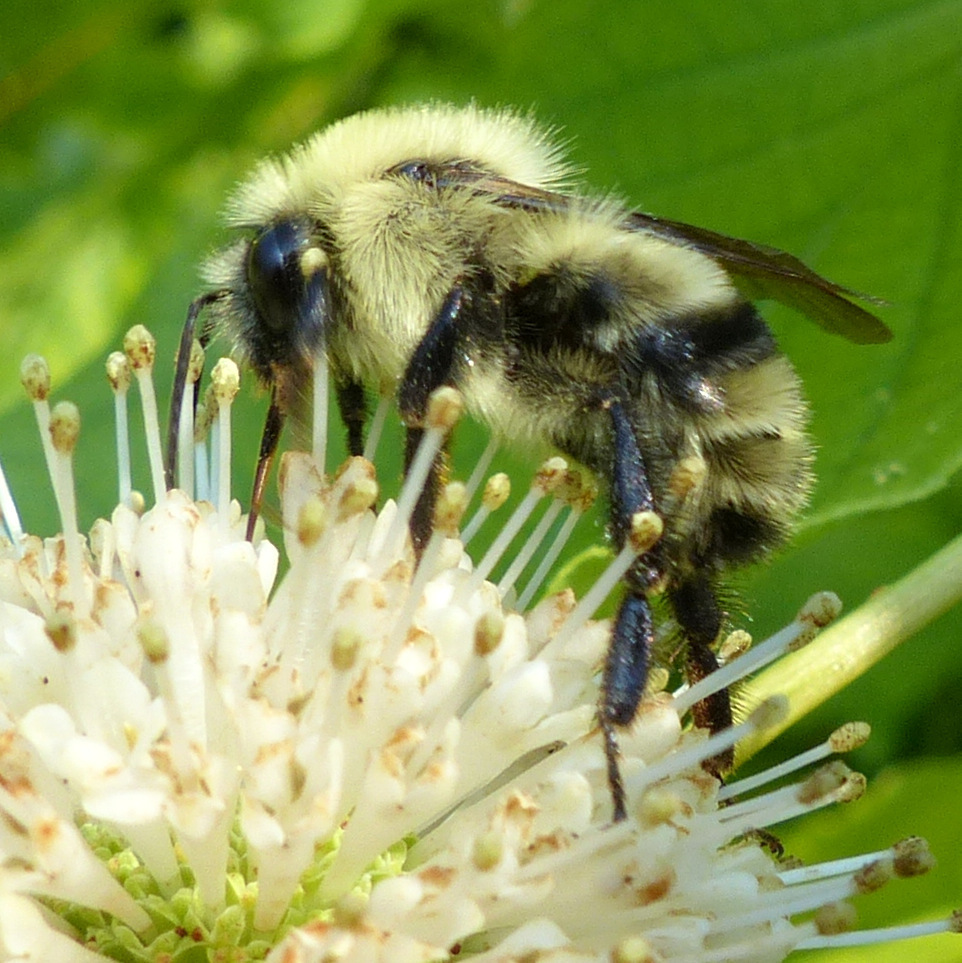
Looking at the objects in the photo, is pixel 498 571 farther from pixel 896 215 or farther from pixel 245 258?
pixel 896 215

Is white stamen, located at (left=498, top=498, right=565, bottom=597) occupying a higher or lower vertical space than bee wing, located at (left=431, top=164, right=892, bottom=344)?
lower

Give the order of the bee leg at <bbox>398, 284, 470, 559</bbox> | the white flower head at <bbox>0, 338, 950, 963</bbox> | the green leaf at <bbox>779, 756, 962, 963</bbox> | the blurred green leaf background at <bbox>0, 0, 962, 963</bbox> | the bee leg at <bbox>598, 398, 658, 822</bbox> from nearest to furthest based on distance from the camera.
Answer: the white flower head at <bbox>0, 338, 950, 963</bbox>, the bee leg at <bbox>598, 398, 658, 822</bbox>, the bee leg at <bbox>398, 284, 470, 559</bbox>, the green leaf at <bbox>779, 756, 962, 963</bbox>, the blurred green leaf background at <bbox>0, 0, 962, 963</bbox>

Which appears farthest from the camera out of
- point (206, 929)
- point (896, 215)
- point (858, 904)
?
point (896, 215)

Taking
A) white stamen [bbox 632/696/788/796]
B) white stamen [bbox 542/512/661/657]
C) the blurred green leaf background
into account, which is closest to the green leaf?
the blurred green leaf background

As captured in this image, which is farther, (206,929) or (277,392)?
(277,392)

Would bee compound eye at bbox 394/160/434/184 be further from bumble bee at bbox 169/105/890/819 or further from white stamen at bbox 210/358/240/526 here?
white stamen at bbox 210/358/240/526

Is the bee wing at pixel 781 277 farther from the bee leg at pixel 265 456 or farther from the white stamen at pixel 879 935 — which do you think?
the white stamen at pixel 879 935

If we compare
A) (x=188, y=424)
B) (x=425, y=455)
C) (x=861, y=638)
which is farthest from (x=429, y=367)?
(x=861, y=638)

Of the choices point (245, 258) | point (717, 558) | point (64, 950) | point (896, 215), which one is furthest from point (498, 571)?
point (64, 950)
